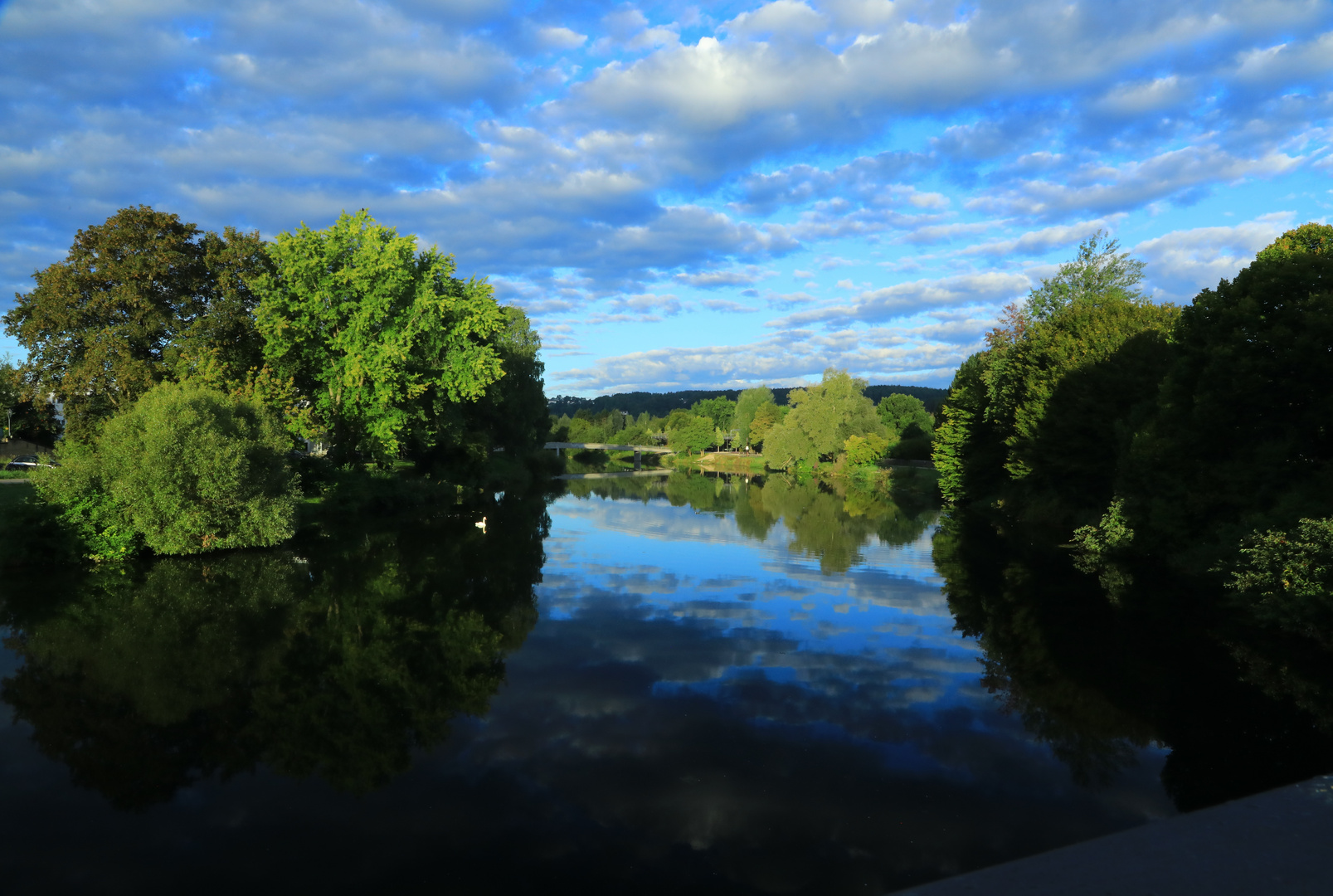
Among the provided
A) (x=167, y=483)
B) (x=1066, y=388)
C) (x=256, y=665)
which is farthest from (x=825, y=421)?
(x=256, y=665)

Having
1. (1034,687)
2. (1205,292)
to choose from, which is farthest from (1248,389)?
(1034,687)

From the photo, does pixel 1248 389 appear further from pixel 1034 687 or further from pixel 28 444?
pixel 28 444

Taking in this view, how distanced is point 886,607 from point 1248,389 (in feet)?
34.5

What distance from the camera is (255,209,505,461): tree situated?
3225 centimetres

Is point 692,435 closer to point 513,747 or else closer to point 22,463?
point 22,463

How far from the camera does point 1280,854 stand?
5.70 m

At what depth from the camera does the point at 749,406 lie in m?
143

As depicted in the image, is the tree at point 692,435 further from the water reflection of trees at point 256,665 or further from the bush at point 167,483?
the water reflection of trees at point 256,665

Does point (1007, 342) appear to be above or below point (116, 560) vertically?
above

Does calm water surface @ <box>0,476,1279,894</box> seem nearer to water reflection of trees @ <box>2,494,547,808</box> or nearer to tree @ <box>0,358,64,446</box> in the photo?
water reflection of trees @ <box>2,494,547,808</box>

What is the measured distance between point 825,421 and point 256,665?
84258 mm

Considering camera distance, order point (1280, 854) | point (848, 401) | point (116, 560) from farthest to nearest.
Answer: point (848, 401), point (116, 560), point (1280, 854)

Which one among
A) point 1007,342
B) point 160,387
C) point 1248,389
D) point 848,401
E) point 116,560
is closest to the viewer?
point 1248,389

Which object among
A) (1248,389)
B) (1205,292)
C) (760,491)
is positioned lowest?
(760,491)
